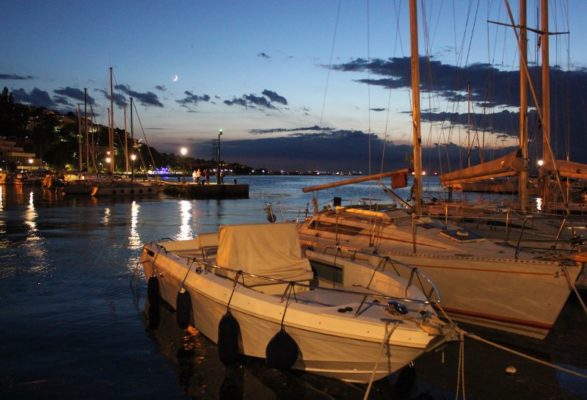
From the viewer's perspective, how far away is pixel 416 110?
1351 cm

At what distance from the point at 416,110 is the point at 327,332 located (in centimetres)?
879

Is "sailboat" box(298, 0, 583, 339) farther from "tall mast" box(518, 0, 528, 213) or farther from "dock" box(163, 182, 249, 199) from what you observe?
"dock" box(163, 182, 249, 199)

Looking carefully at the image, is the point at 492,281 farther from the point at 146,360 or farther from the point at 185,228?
the point at 185,228

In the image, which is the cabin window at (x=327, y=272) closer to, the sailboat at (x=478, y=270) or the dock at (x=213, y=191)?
the sailboat at (x=478, y=270)

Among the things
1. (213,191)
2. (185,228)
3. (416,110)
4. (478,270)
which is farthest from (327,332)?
(213,191)

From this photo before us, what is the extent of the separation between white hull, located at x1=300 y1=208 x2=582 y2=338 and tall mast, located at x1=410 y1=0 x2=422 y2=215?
81.3 inches

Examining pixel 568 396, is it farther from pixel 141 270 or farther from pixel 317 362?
pixel 141 270

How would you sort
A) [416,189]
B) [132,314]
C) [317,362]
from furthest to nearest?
[416,189] < [132,314] < [317,362]

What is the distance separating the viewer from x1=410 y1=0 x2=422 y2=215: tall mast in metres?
13.1

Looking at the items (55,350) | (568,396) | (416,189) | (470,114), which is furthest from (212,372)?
(470,114)

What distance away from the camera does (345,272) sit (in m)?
9.18

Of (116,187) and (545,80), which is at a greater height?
(545,80)

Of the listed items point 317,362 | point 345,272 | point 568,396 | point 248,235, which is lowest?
point 568,396

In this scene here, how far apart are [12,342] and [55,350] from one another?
0.95 m
